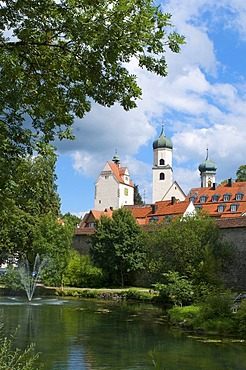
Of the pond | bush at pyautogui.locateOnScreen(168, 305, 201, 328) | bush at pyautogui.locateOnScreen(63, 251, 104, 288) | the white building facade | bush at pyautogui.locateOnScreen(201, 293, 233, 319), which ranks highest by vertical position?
the white building facade

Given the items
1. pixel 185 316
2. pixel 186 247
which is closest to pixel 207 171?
pixel 186 247

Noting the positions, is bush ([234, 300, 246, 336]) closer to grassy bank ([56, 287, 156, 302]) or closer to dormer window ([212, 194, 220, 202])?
grassy bank ([56, 287, 156, 302])

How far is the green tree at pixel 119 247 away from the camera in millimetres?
36406

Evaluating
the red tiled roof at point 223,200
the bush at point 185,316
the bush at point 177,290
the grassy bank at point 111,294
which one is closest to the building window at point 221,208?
the red tiled roof at point 223,200

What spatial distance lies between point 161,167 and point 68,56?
76.2 metres

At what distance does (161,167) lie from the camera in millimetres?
81375

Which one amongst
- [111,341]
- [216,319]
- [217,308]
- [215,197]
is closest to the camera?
[111,341]

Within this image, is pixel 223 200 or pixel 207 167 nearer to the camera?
pixel 223 200

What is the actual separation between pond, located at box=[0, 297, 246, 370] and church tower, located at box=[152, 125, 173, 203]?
54.6 metres

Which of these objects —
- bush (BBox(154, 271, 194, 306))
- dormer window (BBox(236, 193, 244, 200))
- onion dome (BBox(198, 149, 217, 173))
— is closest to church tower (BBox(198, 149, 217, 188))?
onion dome (BBox(198, 149, 217, 173))

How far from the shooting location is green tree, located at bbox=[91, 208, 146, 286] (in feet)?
119

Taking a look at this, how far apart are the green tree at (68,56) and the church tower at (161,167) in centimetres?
7492

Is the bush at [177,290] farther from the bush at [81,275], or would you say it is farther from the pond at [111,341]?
the bush at [81,275]

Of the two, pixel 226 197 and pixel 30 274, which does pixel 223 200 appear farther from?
pixel 30 274
